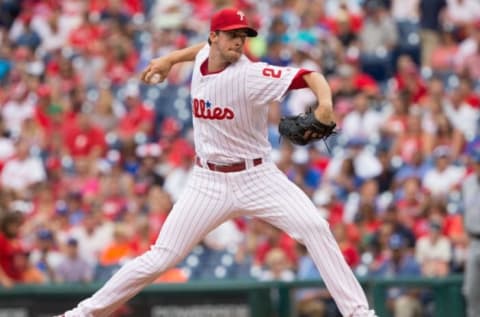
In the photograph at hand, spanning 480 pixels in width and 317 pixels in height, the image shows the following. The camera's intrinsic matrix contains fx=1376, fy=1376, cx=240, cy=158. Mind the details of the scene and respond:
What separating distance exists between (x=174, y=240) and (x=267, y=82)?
0.95 metres

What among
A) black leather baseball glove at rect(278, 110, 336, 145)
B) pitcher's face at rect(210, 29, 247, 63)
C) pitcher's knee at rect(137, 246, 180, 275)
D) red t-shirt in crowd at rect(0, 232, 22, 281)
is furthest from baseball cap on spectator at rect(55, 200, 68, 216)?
black leather baseball glove at rect(278, 110, 336, 145)

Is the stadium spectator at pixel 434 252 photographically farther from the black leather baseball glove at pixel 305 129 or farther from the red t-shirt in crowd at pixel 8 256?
the black leather baseball glove at pixel 305 129

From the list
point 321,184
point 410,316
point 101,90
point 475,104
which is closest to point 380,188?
point 321,184

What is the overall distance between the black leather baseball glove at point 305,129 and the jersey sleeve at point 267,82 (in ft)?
0.56

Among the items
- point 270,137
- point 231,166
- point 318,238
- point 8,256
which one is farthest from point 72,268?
point 318,238

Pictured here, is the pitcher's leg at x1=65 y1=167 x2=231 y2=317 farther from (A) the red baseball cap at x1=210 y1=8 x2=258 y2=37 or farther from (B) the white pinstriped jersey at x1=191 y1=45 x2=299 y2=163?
(A) the red baseball cap at x1=210 y1=8 x2=258 y2=37

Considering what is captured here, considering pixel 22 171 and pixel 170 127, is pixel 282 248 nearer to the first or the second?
pixel 170 127

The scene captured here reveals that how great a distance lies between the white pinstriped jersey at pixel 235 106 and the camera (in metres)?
6.91

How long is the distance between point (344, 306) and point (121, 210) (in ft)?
20.7

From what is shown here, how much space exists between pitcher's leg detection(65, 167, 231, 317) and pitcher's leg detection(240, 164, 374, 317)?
8.2 inches

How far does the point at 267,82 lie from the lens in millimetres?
6895

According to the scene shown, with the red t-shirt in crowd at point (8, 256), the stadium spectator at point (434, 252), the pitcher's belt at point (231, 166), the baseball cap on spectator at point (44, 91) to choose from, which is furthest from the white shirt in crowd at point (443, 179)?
the pitcher's belt at point (231, 166)

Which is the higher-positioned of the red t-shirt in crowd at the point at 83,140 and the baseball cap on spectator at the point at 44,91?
the baseball cap on spectator at the point at 44,91

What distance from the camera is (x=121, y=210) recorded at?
13.1 m
